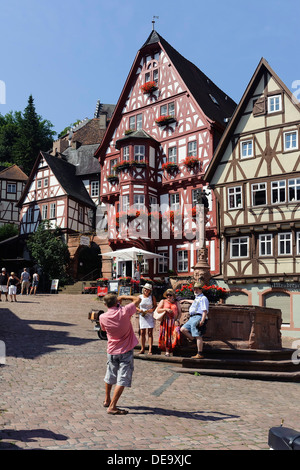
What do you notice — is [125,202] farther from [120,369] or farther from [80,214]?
[120,369]

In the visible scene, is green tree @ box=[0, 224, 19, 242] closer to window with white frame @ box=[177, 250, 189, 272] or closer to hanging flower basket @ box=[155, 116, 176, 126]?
hanging flower basket @ box=[155, 116, 176, 126]

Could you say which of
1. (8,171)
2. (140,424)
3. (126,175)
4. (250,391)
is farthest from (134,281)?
(8,171)

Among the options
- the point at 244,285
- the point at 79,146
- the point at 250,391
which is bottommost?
the point at 250,391

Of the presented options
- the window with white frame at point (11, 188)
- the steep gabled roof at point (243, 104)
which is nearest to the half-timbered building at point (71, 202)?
the window with white frame at point (11, 188)

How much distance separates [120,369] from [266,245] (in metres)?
21.0

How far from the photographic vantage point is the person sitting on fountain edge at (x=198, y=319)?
1071 cm

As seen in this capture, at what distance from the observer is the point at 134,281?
26.8m

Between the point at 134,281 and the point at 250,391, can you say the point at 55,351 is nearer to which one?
the point at 250,391

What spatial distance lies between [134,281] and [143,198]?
915 cm

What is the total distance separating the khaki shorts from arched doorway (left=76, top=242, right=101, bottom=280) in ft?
109

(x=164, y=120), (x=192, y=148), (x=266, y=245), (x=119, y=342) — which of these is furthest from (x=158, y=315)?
(x=164, y=120)

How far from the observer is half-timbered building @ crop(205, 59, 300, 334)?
26.1m

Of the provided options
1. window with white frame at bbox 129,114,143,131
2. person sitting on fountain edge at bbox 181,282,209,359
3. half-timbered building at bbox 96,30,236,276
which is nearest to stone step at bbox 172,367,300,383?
person sitting on fountain edge at bbox 181,282,209,359

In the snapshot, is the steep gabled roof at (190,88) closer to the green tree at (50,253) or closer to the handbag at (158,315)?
the green tree at (50,253)
